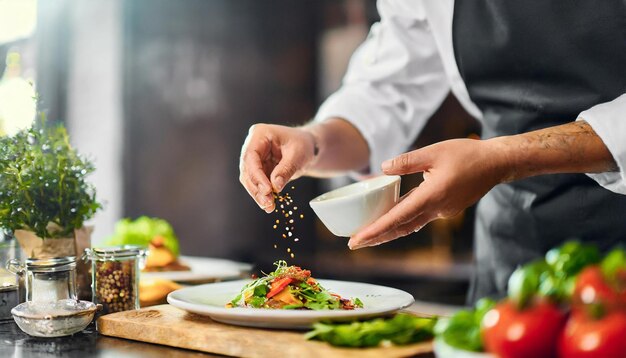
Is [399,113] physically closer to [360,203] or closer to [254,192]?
[254,192]

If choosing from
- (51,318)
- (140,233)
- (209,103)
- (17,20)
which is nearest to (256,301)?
(51,318)

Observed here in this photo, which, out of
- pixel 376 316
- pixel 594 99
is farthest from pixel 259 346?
pixel 594 99

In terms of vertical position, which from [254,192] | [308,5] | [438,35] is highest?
[308,5]

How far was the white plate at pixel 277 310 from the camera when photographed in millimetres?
1149

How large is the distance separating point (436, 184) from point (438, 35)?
33.9 inches

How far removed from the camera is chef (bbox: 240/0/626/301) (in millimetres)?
1286

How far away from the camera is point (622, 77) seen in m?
1.62

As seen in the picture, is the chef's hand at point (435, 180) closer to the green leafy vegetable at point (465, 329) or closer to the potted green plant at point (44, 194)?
the green leafy vegetable at point (465, 329)

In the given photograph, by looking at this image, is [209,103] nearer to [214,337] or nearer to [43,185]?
[43,185]

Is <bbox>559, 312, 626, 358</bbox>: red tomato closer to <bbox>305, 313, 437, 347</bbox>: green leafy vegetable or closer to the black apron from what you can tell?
<bbox>305, 313, 437, 347</bbox>: green leafy vegetable

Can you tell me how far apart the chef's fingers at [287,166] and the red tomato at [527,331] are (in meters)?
0.80

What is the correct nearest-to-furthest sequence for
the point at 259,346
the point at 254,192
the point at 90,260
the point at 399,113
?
1. the point at 259,346
2. the point at 254,192
3. the point at 90,260
4. the point at 399,113

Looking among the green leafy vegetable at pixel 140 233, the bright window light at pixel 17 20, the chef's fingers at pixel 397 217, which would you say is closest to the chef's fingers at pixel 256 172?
the chef's fingers at pixel 397 217

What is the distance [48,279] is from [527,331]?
970 mm
